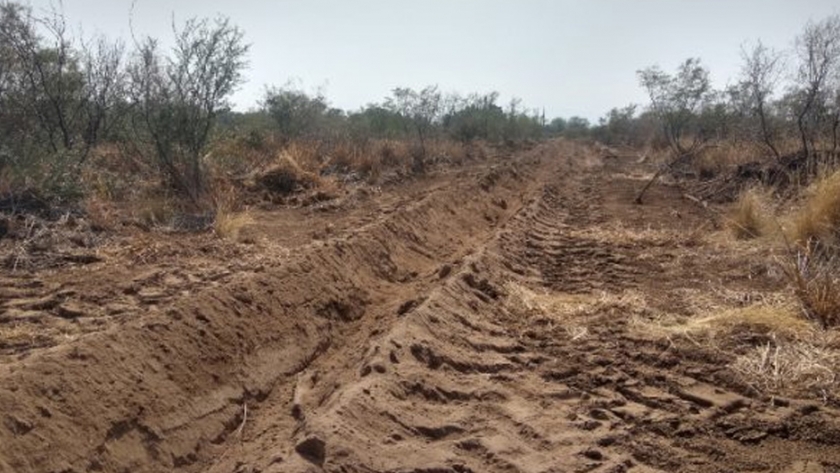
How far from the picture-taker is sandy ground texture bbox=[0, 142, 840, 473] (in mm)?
3848

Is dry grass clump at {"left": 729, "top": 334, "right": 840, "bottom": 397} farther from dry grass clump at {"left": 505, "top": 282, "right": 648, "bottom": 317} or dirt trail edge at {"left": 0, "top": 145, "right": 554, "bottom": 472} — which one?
dirt trail edge at {"left": 0, "top": 145, "right": 554, "bottom": 472}

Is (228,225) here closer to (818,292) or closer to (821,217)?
(818,292)

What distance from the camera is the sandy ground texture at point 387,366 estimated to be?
12.6ft

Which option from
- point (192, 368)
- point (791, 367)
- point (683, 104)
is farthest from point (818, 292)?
point (683, 104)

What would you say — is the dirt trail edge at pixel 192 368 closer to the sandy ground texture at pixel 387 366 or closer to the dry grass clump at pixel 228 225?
the sandy ground texture at pixel 387 366

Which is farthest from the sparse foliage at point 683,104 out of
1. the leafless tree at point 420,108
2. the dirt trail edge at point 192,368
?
the dirt trail edge at point 192,368

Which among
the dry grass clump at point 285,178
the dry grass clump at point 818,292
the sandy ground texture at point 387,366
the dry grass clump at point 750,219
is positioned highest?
the dry grass clump at point 285,178

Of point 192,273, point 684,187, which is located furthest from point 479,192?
point 192,273

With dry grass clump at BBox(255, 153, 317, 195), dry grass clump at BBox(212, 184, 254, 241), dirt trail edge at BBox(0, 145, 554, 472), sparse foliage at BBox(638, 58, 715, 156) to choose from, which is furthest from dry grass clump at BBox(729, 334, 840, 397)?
sparse foliage at BBox(638, 58, 715, 156)

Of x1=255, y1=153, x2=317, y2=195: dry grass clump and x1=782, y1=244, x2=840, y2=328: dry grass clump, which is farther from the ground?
x1=255, y1=153, x2=317, y2=195: dry grass clump

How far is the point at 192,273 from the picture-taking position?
6980mm

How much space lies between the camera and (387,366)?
4.67 metres

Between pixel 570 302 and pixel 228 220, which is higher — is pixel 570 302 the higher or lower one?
the lower one

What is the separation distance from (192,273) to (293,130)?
17056 mm
